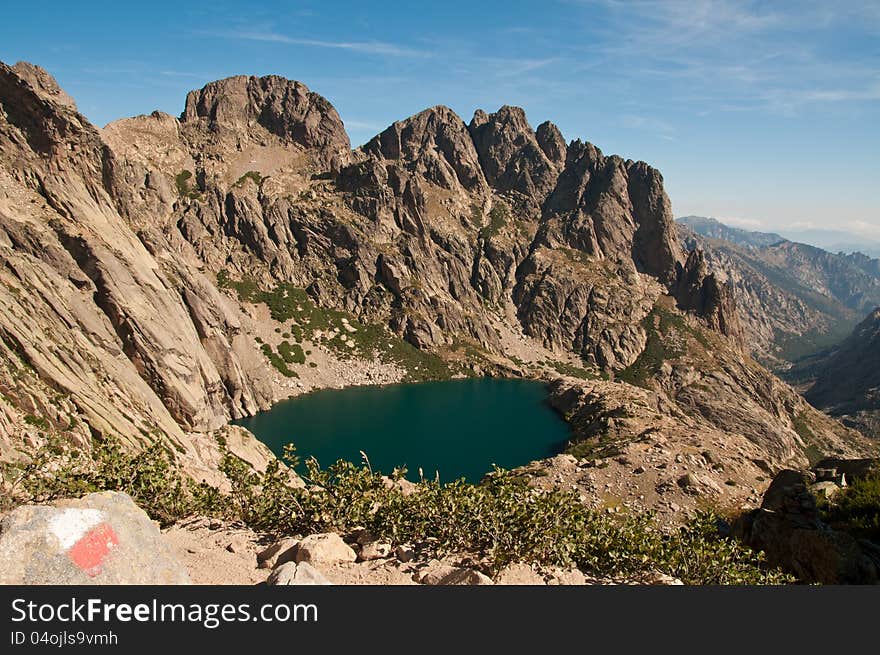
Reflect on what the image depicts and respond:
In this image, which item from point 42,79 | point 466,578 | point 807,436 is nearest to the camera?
point 466,578

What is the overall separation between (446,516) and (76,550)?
14.7m

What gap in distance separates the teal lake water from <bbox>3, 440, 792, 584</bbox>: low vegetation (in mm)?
59471

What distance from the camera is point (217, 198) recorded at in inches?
7180

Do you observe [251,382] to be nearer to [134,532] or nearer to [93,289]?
[93,289]

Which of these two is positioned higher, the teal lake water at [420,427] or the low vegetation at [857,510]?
the low vegetation at [857,510]

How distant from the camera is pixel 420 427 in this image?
11888 cm

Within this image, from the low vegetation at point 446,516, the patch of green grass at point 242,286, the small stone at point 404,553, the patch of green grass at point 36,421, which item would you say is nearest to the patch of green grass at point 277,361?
the patch of green grass at point 242,286

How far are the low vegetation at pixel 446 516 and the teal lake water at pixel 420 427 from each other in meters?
59.5

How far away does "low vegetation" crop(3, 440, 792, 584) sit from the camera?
2178 centimetres

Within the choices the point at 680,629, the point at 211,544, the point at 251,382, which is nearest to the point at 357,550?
the point at 211,544

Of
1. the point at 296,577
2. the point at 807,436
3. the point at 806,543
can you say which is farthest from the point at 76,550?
the point at 807,436

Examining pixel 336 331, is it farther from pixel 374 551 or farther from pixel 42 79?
pixel 374 551

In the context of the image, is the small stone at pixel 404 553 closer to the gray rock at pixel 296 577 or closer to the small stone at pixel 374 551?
the small stone at pixel 374 551

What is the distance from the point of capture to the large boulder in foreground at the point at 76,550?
1219 cm
